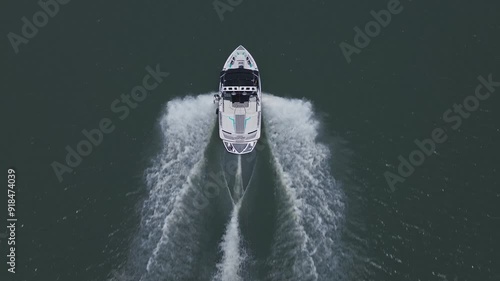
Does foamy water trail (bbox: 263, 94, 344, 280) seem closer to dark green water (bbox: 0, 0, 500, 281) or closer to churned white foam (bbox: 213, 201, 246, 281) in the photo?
dark green water (bbox: 0, 0, 500, 281)

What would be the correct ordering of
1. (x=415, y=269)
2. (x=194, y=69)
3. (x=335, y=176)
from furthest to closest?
(x=194, y=69)
(x=335, y=176)
(x=415, y=269)

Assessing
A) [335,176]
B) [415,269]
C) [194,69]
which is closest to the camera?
[415,269]

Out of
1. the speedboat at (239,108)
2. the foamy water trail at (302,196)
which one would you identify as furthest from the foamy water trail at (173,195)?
the foamy water trail at (302,196)

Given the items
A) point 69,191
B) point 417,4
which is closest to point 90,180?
point 69,191

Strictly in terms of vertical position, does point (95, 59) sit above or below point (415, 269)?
above

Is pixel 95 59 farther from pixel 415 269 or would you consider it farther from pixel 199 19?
pixel 415 269

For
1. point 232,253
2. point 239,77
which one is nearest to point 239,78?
point 239,77

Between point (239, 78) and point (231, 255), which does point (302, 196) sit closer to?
point (231, 255)

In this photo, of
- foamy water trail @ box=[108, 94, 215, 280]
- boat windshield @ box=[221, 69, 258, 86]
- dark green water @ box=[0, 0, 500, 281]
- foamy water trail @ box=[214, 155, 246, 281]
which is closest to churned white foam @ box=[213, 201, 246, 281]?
foamy water trail @ box=[214, 155, 246, 281]
